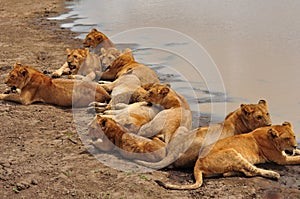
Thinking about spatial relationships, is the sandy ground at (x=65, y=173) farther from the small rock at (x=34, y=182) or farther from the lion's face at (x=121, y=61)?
the lion's face at (x=121, y=61)

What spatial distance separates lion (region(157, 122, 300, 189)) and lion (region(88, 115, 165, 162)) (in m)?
0.60

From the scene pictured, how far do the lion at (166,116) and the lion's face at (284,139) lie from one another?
1.39 m

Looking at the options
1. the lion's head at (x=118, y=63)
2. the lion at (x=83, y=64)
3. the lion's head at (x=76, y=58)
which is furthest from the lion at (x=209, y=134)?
the lion's head at (x=76, y=58)

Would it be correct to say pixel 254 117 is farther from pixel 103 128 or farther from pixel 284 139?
pixel 103 128

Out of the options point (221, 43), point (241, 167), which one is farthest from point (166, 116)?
point (221, 43)

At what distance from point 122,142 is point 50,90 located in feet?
9.18

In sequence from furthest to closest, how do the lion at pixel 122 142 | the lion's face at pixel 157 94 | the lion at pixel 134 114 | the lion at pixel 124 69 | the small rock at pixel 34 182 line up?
the lion at pixel 124 69
the lion's face at pixel 157 94
the lion at pixel 134 114
the lion at pixel 122 142
the small rock at pixel 34 182

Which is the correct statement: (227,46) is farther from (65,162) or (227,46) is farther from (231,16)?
(65,162)

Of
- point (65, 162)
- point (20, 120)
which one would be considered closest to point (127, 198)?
point (65, 162)

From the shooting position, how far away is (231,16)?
1897cm

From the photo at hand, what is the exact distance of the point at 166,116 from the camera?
756 cm

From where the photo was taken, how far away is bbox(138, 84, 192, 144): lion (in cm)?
733

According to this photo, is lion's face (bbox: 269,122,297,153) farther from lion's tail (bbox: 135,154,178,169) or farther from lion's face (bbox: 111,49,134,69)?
lion's face (bbox: 111,49,134,69)

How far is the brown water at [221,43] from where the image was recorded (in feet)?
32.4
